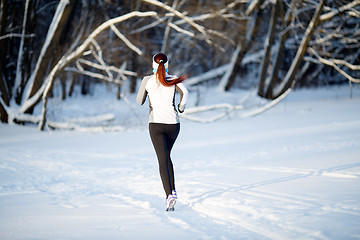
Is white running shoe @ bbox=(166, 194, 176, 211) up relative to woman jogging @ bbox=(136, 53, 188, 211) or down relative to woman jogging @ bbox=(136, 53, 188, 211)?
down

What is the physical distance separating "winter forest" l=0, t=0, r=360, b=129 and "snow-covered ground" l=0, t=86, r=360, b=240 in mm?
2274

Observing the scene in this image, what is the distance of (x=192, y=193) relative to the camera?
5.25 meters

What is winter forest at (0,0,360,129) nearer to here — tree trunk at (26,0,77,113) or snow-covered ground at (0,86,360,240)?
tree trunk at (26,0,77,113)

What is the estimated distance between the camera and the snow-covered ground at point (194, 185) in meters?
3.78

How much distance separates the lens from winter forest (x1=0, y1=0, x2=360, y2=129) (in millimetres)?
12422

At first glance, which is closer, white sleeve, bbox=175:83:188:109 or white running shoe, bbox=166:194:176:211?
white running shoe, bbox=166:194:176:211

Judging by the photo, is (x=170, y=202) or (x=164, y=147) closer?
(x=170, y=202)

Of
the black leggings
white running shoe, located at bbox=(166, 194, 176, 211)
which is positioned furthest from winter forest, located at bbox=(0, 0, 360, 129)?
white running shoe, located at bbox=(166, 194, 176, 211)

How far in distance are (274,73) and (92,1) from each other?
8.93 meters

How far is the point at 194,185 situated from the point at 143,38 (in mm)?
18427

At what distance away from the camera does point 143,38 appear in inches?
906

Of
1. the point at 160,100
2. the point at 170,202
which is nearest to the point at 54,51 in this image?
the point at 160,100

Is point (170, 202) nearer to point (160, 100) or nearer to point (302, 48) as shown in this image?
point (160, 100)

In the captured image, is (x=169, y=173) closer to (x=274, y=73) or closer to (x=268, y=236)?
(x=268, y=236)
